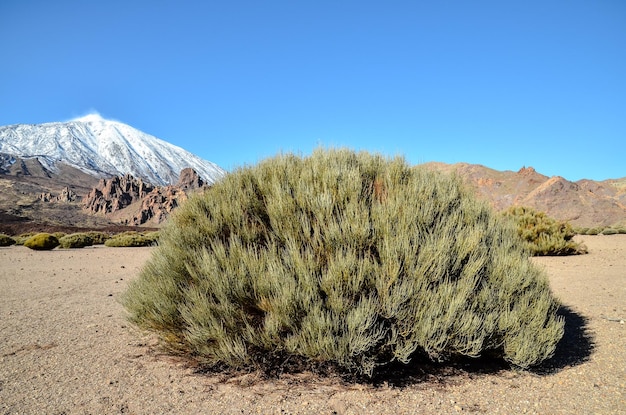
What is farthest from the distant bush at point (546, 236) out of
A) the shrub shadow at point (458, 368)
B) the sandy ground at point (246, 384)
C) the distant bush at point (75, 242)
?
the distant bush at point (75, 242)

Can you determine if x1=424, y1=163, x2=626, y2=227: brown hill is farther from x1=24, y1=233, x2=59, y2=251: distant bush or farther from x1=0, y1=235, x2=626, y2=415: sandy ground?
x1=24, y1=233, x2=59, y2=251: distant bush

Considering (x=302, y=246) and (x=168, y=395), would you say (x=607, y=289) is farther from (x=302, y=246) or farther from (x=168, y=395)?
(x=168, y=395)

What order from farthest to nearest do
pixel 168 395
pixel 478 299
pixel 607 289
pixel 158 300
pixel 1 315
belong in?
pixel 607 289, pixel 1 315, pixel 158 300, pixel 478 299, pixel 168 395

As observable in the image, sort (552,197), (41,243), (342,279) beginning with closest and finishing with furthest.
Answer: (342,279) < (41,243) < (552,197)

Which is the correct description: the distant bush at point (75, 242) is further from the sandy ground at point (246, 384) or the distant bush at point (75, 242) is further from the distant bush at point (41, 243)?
the sandy ground at point (246, 384)

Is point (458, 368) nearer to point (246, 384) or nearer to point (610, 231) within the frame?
point (246, 384)

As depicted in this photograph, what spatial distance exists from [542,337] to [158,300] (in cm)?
412

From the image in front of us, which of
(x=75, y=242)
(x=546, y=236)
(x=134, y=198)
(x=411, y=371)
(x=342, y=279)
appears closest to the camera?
(x=342, y=279)

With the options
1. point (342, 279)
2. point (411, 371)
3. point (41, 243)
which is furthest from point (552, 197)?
point (41, 243)

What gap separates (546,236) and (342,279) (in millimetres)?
13621

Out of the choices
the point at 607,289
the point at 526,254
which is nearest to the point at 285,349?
the point at 526,254

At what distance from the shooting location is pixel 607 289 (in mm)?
8250

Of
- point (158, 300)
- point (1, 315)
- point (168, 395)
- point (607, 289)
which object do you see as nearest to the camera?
point (168, 395)

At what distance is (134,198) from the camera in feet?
257
